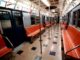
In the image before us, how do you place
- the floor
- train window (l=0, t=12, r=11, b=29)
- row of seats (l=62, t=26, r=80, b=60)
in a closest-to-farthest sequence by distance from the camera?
row of seats (l=62, t=26, r=80, b=60), the floor, train window (l=0, t=12, r=11, b=29)

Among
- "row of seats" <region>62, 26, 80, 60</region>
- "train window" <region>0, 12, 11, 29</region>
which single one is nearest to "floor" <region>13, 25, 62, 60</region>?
"row of seats" <region>62, 26, 80, 60</region>

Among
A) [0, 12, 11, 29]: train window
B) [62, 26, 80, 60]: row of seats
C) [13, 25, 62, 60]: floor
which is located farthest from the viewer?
[0, 12, 11, 29]: train window

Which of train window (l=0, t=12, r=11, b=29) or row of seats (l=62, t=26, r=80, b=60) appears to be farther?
train window (l=0, t=12, r=11, b=29)

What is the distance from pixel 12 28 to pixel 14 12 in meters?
0.74

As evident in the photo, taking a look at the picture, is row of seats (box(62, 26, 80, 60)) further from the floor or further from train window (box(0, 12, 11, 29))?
train window (box(0, 12, 11, 29))

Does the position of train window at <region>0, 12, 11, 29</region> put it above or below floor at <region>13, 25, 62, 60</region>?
above

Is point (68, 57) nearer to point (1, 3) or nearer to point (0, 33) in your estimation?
point (0, 33)

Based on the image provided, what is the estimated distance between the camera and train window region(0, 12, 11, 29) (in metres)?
3.14

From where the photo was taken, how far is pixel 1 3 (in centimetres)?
331

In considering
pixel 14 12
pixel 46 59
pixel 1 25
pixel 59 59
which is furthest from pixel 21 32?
pixel 59 59

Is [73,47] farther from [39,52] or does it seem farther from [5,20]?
[5,20]

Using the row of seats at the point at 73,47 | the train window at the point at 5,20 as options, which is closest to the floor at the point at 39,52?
the row of seats at the point at 73,47

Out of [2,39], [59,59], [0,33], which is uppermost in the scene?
[0,33]

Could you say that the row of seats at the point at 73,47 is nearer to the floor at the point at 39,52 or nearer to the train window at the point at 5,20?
Result: the floor at the point at 39,52
